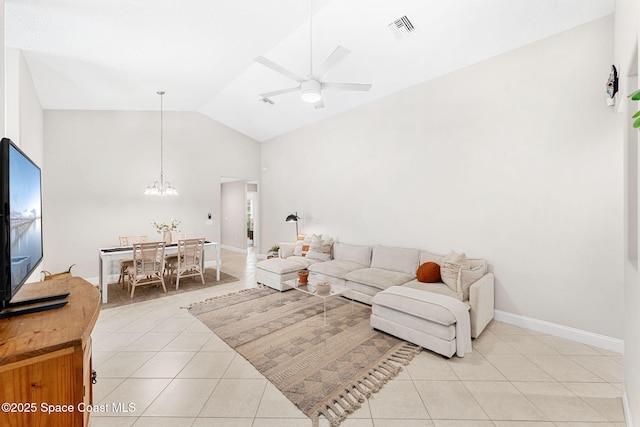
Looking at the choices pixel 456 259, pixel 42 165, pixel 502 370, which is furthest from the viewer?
pixel 42 165

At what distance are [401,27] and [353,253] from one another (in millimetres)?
3371

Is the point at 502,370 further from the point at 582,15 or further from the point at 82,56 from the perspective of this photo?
the point at 82,56

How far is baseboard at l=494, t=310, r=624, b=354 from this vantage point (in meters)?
2.73

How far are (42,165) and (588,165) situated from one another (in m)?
8.11

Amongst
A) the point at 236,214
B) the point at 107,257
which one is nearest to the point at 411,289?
the point at 107,257

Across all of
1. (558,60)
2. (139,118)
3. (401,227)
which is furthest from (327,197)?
(139,118)

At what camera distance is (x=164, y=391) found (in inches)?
86.0

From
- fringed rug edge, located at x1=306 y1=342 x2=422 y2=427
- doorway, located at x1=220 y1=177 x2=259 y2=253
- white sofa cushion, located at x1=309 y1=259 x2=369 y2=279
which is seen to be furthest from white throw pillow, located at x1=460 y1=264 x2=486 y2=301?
doorway, located at x1=220 y1=177 x2=259 y2=253

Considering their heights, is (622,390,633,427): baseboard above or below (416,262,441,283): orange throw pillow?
below

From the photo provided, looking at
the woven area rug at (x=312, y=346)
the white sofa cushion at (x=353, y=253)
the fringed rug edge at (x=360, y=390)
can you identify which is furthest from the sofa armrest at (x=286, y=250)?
the fringed rug edge at (x=360, y=390)

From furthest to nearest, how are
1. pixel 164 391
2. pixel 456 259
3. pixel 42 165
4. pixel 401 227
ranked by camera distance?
pixel 42 165
pixel 401 227
pixel 456 259
pixel 164 391

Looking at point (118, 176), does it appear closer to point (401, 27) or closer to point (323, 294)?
point (323, 294)

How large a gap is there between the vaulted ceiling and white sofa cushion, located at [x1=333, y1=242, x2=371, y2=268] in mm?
2641

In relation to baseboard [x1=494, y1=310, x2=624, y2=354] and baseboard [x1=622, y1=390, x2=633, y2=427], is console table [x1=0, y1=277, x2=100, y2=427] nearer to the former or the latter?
baseboard [x1=622, y1=390, x2=633, y2=427]
